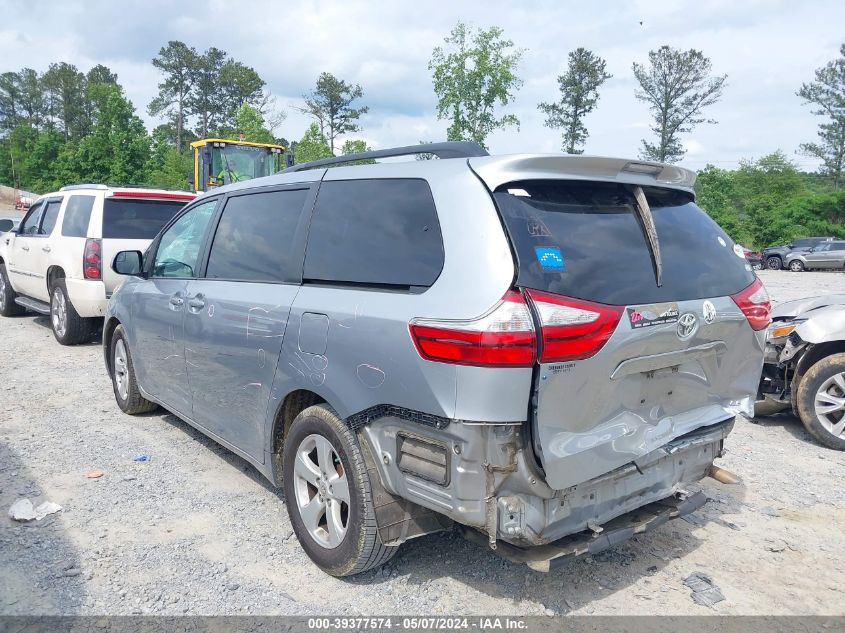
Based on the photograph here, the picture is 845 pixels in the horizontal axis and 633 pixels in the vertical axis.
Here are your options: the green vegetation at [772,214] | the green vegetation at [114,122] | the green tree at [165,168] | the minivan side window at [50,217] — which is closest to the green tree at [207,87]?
the green vegetation at [114,122]

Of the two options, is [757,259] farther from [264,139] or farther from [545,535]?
[545,535]

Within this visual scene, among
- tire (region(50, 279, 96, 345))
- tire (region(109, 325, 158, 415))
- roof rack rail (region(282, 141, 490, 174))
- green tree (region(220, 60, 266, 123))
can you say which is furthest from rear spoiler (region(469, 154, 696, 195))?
green tree (region(220, 60, 266, 123))

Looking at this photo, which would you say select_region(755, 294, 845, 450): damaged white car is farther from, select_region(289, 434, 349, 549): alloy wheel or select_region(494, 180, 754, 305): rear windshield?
select_region(289, 434, 349, 549): alloy wheel

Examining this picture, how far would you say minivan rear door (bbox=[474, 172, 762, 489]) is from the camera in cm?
242

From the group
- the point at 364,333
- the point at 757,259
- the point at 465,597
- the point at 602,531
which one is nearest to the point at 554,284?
the point at 364,333

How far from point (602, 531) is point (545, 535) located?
364mm

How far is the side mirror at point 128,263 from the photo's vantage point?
499 centimetres

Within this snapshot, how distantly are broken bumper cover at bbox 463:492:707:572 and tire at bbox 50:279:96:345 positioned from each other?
23.2ft

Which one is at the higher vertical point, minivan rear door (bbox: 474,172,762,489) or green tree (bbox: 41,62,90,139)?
green tree (bbox: 41,62,90,139)

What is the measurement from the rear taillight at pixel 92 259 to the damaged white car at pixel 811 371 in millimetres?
7307

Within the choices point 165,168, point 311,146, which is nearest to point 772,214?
point 311,146

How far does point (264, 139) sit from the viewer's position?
41.1 meters

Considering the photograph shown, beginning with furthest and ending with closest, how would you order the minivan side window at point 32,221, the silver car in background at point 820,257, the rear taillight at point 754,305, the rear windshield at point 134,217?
the silver car in background at point 820,257 → the minivan side window at point 32,221 → the rear windshield at point 134,217 → the rear taillight at point 754,305

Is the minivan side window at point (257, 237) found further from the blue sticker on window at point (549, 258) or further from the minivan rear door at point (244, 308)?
the blue sticker on window at point (549, 258)
